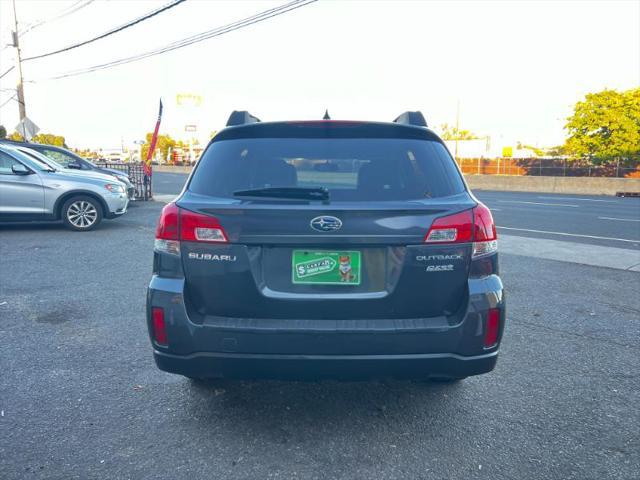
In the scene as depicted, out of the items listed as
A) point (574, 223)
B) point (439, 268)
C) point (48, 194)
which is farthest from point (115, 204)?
point (574, 223)

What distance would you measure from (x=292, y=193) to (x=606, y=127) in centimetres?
4693

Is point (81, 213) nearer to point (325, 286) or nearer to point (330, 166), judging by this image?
point (330, 166)

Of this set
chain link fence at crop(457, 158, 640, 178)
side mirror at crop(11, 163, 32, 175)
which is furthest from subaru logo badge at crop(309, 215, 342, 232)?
chain link fence at crop(457, 158, 640, 178)

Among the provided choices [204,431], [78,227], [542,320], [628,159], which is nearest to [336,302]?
[204,431]

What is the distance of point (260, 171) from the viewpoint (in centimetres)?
296

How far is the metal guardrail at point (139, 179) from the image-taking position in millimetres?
17250

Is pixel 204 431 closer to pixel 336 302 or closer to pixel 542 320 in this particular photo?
pixel 336 302

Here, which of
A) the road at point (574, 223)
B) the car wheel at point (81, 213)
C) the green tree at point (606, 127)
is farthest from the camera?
the green tree at point (606, 127)

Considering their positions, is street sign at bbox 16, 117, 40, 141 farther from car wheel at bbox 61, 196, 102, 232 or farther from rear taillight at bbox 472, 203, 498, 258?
rear taillight at bbox 472, 203, 498, 258

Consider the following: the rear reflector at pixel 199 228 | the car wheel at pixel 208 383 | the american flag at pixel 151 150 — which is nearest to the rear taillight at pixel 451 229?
the rear reflector at pixel 199 228

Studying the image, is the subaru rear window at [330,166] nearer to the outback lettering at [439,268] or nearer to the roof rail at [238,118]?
the roof rail at [238,118]

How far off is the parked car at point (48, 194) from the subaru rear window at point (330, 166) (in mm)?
8400

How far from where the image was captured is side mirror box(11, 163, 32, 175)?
9734 millimetres

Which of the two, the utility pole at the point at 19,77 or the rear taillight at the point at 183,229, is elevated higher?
the utility pole at the point at 19,77
